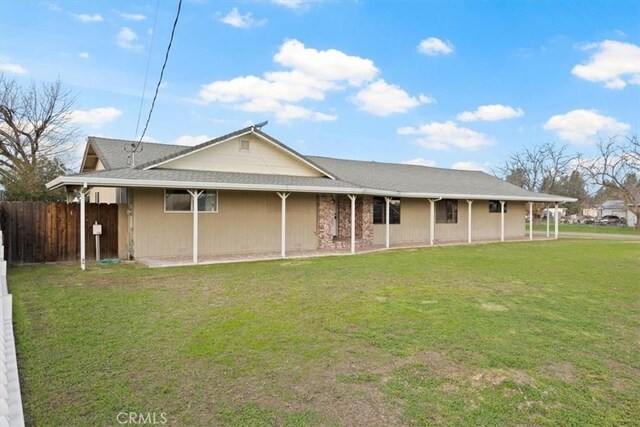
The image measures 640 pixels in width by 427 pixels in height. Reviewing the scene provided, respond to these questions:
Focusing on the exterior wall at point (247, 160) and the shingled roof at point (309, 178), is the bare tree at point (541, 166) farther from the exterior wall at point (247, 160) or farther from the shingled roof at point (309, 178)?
the exterior wall at point (247, 160)

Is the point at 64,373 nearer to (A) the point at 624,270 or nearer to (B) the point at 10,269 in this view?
(B) the point at 10,269

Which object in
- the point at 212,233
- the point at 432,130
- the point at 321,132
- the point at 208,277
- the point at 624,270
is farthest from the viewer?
the point at 432,130

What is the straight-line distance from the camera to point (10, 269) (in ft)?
31.6

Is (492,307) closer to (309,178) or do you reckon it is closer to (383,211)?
(309,178)

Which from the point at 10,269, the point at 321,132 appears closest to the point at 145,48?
the point at 10,269

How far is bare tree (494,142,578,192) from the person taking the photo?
142 ft

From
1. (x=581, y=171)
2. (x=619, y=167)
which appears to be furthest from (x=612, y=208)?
(x=619, y=167)

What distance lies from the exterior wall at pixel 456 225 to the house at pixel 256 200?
0.15 feet

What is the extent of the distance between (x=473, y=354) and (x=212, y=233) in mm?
9450

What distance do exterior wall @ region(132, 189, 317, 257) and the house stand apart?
29 millimetres

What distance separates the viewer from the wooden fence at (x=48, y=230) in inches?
406

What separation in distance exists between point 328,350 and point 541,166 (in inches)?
1869

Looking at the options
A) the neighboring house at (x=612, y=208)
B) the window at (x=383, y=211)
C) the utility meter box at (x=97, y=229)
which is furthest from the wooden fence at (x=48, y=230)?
the neighboring house at (x=612, y=208)

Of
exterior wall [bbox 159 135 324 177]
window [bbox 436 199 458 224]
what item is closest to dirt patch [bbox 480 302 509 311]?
exterior wall [bbox 159 135 324 177]
